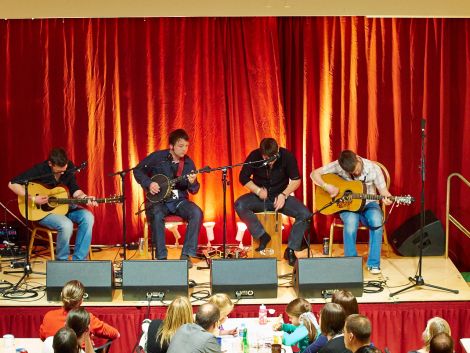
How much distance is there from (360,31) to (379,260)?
2.77 metres

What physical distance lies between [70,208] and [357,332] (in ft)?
13.8

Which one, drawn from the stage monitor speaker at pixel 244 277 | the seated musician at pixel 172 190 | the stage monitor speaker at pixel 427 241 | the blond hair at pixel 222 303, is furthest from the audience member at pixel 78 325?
the stage monitor speaker at pixel 427 241

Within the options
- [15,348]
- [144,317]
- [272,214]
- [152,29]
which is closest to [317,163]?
[272,214]

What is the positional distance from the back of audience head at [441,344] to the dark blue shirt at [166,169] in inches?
151

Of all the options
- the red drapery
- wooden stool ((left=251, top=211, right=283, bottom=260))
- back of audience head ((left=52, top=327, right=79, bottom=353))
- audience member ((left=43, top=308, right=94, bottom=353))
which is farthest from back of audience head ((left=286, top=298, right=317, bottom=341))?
wooden stool ((left=251, top=211, right=283, bottom=260))

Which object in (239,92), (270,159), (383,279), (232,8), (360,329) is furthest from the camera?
(239,92)

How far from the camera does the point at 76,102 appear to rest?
9.89 metres

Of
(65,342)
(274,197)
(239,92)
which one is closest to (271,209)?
(274,197)

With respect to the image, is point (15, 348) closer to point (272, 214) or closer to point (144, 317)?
point (144, 317)

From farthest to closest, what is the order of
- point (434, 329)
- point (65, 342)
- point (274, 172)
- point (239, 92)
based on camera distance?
point (239, 92) → point (274, 172) → point (434, 329) → point (65, 342)

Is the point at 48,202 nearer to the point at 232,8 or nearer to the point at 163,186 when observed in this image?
the point at 163,186

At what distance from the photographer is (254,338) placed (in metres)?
6.43

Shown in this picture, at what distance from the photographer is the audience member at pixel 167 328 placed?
6012mm

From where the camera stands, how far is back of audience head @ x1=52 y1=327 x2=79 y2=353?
539 centimetres
